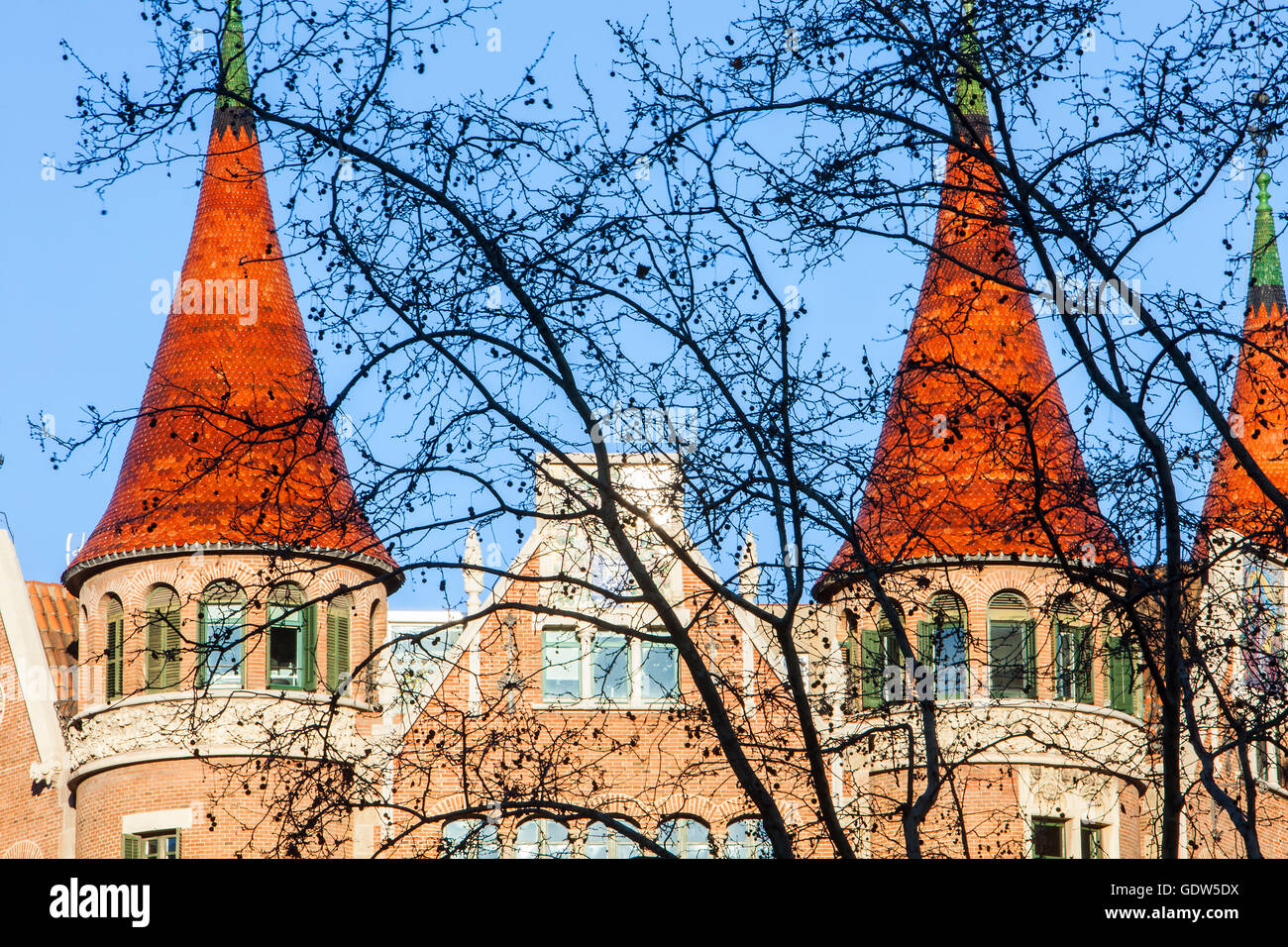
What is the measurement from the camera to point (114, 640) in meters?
28.3

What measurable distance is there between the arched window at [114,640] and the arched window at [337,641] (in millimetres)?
2611

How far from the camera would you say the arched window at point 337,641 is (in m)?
28.4

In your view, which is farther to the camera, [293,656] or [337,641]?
[337,641]

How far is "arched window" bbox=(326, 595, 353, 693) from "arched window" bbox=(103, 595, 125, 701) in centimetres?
261

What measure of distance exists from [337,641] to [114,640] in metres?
2.84

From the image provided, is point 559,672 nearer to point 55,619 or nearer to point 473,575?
point 473,575

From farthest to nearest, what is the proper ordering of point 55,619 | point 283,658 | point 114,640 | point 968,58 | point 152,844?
1. point 55,619
2. point 114,640
3. point 283,658
4. point 152,844
5. point 968,58

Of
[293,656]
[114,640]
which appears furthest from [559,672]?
[114,640]

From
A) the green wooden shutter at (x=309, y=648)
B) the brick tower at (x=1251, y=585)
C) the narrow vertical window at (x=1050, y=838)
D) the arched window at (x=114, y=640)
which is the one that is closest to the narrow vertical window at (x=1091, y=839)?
the narrow vertical window at (x=1050, y=838)

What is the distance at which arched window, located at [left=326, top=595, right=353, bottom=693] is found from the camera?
28.4 m
